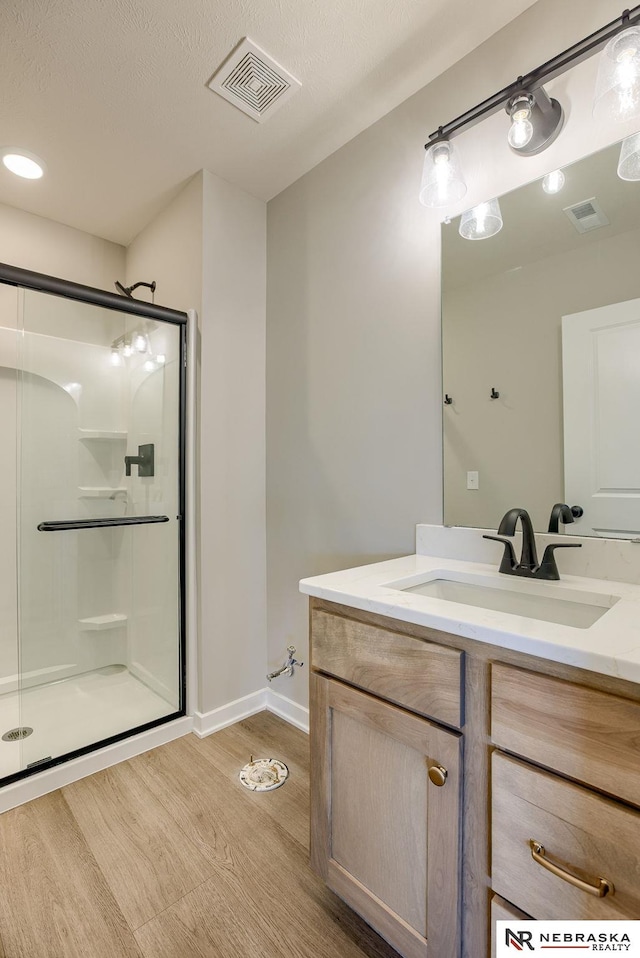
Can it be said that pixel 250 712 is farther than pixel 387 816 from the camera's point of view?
Yes

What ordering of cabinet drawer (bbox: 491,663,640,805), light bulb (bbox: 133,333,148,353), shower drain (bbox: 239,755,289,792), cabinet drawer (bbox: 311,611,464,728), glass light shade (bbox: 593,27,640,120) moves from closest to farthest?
cabinet drawer (bbox: 491,663,640,805), cabinet drawer (bbox: 311,611,464,728), glass light shade (bbox: 593,27,640,120), shower drain (bbox: 239,755,289,792), light bulb (bbox: 133,333,148,353)

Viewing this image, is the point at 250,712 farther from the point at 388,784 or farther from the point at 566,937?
the point at 566,937

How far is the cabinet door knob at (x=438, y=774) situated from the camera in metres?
0.86

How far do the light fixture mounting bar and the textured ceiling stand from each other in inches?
12.2

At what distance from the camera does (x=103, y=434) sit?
2.04 metres

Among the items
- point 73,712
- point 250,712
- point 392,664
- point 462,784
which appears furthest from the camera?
point 250,712

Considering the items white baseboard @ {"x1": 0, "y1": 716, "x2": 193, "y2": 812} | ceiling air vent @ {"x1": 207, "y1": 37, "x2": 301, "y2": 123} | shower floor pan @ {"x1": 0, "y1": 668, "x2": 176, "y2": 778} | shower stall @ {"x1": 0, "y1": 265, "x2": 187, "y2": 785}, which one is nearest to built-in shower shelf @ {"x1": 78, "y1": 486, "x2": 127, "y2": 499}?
shower stall @ {"x1": 0, "y1": 265, "x2": 187, "y2": 785}

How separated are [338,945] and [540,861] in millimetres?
707

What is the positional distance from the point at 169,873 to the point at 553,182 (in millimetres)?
2281

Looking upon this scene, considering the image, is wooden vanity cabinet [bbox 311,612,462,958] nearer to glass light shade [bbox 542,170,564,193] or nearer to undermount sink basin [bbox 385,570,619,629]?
undermount sink basin [bbox 385,570,619,629]

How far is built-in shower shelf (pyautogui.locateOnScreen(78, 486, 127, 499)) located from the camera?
1.95m

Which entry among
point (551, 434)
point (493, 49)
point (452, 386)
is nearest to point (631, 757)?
point (551, 434)

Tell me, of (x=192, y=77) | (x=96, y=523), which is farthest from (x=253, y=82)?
(x=96, y=523)

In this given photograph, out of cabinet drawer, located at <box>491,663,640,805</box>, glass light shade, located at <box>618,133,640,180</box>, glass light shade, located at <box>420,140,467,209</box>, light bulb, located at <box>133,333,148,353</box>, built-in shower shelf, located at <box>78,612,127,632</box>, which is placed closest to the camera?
cabinet drawer, located at <box>491,663,640,805</box>
